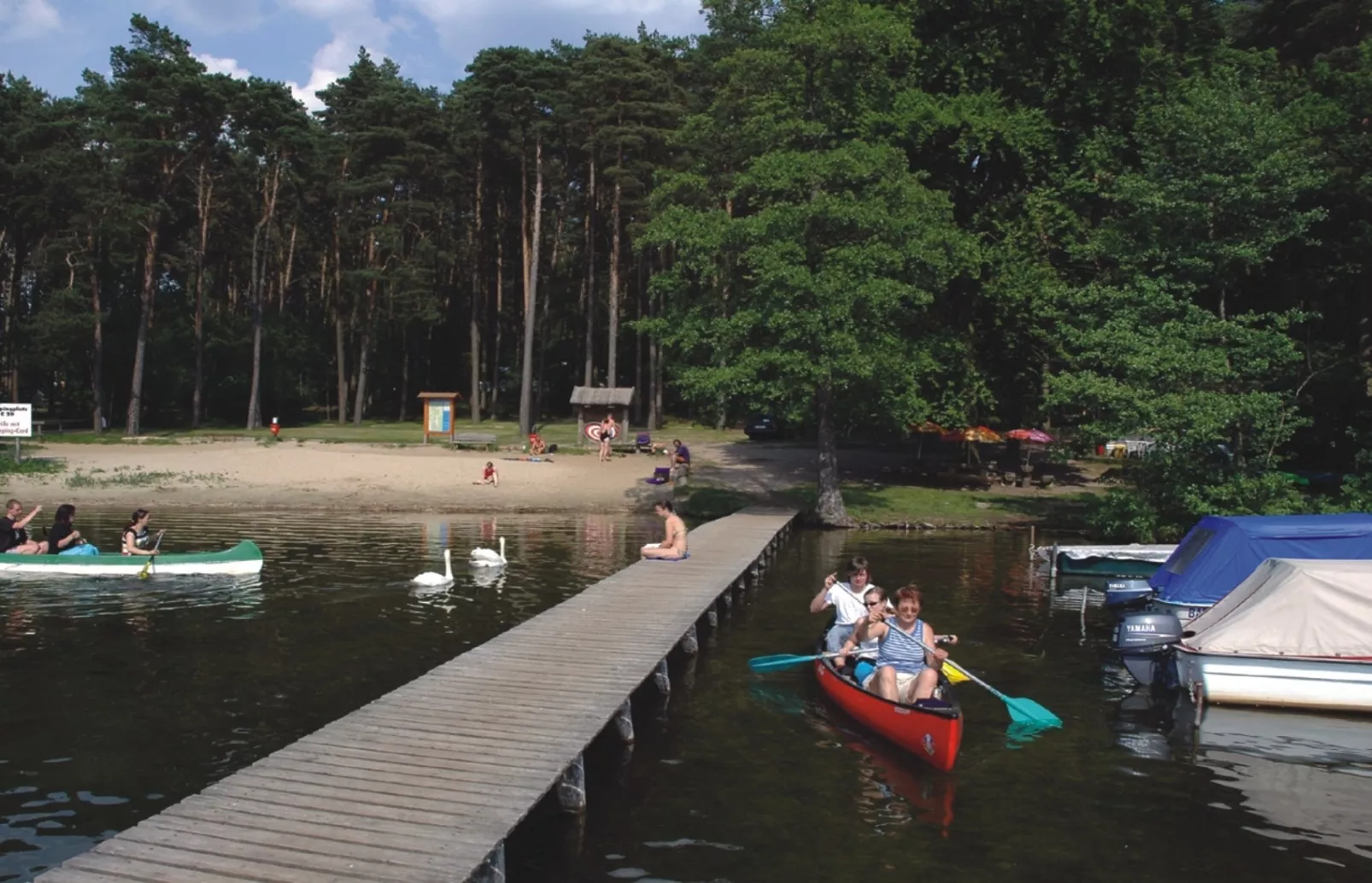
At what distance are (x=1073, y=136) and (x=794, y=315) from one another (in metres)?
16.2

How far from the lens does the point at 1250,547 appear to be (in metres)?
18.2

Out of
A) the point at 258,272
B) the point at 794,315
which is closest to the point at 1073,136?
the point at 794,315

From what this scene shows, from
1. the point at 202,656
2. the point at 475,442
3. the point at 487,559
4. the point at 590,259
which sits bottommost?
the point at 202,656

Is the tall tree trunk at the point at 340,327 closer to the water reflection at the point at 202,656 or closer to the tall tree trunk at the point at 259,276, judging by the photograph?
the tall tree trunk at the point at 259,276

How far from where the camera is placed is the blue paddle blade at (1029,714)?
44.4 ft

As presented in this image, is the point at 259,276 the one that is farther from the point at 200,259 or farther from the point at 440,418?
the point at 440,418

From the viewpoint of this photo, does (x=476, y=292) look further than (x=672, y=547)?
Yes

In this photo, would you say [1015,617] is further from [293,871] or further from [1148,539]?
[293,871]

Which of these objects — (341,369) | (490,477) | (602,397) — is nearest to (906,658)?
(490,477)

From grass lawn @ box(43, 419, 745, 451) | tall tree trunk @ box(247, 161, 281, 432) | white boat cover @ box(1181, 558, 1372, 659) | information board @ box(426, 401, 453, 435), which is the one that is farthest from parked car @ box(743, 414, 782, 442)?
white boat cover @ box(1181, 558, 1372, 659)

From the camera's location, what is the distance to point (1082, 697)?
50.3 feet

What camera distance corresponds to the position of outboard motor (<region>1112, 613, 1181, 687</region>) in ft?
52.0

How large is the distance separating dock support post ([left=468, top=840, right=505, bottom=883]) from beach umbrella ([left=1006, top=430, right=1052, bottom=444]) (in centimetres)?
3601

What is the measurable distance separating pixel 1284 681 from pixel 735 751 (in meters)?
8.16
